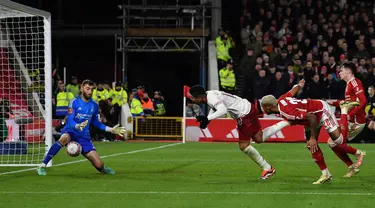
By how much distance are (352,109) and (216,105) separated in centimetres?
302

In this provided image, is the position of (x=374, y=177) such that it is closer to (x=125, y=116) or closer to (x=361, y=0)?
(x=125, y=116)

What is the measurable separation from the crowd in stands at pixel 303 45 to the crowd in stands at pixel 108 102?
315 cm

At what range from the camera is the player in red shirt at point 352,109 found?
13914mm

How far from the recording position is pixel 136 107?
30062mm

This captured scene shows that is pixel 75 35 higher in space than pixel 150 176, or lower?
higher

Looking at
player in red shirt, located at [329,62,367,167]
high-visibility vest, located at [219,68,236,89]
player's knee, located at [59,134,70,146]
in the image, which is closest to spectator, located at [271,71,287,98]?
high-visibility vest, located at [219,68,236,89]

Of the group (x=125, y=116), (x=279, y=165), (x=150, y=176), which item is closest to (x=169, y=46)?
(x=125, y=116)

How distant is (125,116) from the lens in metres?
29.8

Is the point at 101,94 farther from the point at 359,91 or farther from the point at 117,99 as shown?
the point at 359,91

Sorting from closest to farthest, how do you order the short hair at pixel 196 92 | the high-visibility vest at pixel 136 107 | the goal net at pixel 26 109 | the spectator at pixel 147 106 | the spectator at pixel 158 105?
the short hair at pixel 196 92
the goal net at pixel 26 109
the high-visibility vest at pixel 136 107
the spectator at pixel 147 106
the spectator at pixel 158 105

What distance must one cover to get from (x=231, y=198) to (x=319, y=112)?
281cm

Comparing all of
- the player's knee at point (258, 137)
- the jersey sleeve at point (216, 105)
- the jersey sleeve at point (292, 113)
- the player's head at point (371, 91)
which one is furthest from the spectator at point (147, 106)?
the jersey sleeve at point (292, 113)

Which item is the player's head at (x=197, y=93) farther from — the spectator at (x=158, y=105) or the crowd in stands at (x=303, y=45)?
the spectator at (x=158, y=105)

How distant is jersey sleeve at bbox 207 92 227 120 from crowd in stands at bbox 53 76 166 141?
15.9 metres
